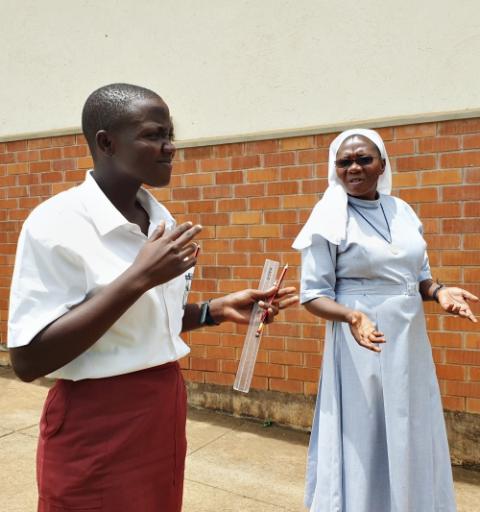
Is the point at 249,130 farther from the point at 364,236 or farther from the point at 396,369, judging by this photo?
the point at 396,369

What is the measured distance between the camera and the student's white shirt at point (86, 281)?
138cm

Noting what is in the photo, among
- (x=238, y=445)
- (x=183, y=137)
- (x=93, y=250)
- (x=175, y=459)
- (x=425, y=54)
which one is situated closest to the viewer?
(x=93, y=250)

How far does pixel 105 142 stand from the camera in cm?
159

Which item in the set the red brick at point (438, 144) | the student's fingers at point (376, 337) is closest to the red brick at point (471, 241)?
the red brick at point (438, 144)

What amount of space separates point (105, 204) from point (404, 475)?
1781 millimetres

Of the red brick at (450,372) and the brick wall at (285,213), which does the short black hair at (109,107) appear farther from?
the red brick at (450,372)

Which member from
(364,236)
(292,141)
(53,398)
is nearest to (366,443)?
(364,236)

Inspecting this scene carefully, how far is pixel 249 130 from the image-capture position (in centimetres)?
443

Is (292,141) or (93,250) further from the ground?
(292,141)

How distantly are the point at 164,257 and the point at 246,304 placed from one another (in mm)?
629

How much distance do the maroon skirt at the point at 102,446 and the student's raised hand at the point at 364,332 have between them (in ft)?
3.16

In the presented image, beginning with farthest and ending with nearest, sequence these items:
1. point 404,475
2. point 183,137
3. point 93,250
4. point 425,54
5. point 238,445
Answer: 1. point 183,137
2. point 238,445
3. point 425,54
4. point 404,475
5. point 93,250

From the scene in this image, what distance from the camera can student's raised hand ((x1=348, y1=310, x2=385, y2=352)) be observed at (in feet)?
7.25

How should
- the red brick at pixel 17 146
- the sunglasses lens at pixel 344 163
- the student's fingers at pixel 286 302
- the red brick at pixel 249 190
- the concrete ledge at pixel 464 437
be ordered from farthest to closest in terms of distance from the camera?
the red brick at pixel 17 146, the red brick at pixel 249 190, the concrete ledge at pixel 464 437, the sunglasses lens at pixel 344 163, the student's fingers at pixel 286 302
